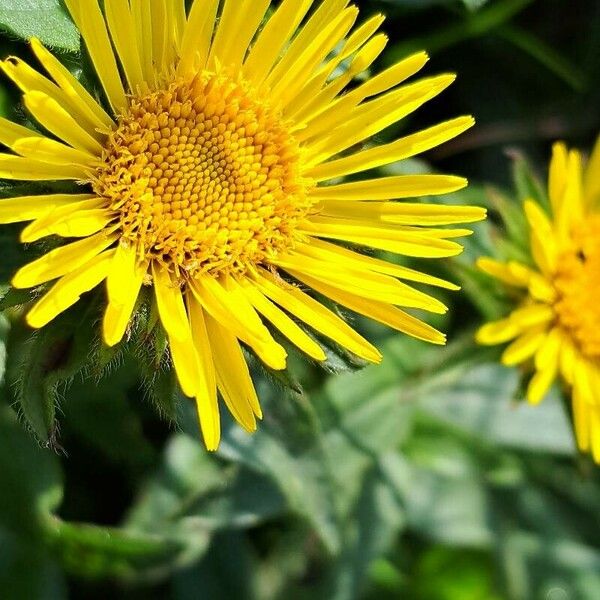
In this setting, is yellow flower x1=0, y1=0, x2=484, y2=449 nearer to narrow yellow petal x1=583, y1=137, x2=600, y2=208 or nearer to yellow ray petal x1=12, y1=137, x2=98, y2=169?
yellow ray petal x1=12, y1=137, x2=98, y2=169

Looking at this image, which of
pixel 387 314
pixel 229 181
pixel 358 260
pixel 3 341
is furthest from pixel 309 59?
pixel 3 341

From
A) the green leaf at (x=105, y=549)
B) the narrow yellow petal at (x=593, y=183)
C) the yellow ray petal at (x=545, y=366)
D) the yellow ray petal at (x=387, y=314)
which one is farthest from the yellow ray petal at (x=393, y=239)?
the green leaf at (x=105, y=549)

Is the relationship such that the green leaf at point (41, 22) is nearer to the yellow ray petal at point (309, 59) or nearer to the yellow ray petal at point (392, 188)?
the yellow ray petal at point (309, 59)

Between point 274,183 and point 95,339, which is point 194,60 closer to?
point 274,183

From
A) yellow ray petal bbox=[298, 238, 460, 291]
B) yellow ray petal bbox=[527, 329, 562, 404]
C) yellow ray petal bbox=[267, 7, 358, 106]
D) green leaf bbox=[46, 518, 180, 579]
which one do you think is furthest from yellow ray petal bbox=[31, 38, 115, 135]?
yellow ray petal bbox=[527, 329, 562, 404]

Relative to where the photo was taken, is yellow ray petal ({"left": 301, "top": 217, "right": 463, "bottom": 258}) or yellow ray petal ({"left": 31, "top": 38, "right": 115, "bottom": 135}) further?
yellow ray petal ({"left": 301, "top": 217, "right": 463, "bottom": 258})

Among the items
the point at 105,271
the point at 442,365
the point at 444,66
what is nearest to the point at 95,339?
the point at 105,271
